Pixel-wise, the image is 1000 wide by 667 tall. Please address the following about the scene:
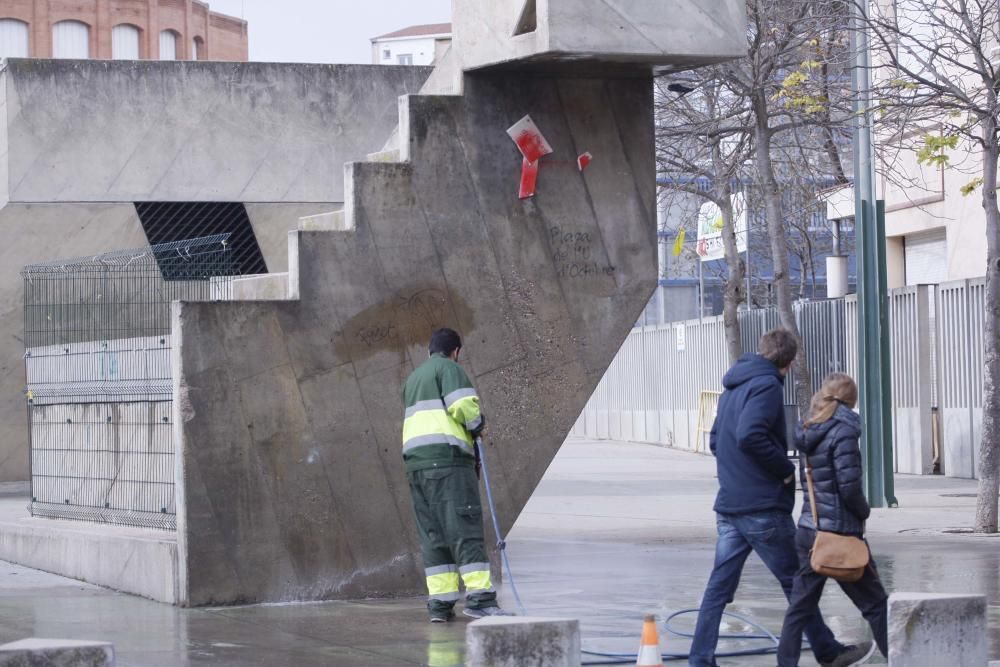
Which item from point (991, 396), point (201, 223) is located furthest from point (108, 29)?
point (991, 396)

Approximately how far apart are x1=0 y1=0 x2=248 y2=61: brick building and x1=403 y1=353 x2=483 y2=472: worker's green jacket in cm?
6234

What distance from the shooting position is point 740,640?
910cm

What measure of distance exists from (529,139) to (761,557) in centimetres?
429

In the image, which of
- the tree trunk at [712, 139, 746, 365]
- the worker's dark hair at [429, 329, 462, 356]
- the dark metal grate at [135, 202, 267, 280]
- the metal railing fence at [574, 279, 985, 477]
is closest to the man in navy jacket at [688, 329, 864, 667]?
the worker's dark hair at [429, 329, 462, 356]

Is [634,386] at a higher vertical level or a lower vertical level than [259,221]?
lower

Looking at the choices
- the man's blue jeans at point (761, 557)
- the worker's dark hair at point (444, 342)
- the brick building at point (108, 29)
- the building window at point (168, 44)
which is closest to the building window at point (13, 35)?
the brick building at point (108, 29)

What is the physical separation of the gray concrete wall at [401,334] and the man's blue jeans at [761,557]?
349 centimetres

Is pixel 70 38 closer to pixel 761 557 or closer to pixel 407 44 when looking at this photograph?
pixel 407 44

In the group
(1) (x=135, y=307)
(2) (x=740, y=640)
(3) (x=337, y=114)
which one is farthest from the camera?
(3) (x=337, y=114)

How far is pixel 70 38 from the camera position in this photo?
237ft

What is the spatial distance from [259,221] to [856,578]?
1680 cm

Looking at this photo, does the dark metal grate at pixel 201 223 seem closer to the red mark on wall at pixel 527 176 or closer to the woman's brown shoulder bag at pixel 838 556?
the red mark on wall at pixel 527 176

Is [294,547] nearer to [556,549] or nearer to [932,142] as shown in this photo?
[556,549]

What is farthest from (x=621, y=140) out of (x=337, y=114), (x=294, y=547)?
(x=337, y=114)
